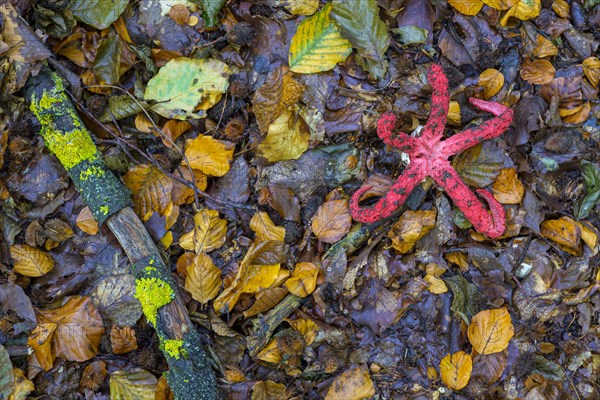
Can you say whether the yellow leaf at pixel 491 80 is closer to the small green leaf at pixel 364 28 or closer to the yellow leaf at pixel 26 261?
the small green leaf at pixel 364 28

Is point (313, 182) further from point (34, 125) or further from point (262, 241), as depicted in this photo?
point (34, 125)

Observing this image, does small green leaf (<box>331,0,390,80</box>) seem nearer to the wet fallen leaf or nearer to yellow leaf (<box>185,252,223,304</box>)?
yellow leaf (<box>185,252,223,304</box>)

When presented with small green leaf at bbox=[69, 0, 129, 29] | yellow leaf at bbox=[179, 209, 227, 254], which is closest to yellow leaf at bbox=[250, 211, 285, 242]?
yellow leaf at bbox=[179, 209, 227, 254]

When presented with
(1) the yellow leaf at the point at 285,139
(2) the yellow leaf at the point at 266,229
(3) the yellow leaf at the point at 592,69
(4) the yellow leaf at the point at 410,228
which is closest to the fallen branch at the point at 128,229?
(2) the yellow leaf at the point at 266,229

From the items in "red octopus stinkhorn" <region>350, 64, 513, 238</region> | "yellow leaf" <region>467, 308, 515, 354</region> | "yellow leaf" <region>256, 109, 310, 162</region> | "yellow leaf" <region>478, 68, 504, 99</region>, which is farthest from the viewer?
"yellow leaf" <region>478, 68, 504, 99</region>

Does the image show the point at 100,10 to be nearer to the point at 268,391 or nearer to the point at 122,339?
the point at 122,339

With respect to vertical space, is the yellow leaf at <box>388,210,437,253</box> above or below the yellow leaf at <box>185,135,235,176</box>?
below

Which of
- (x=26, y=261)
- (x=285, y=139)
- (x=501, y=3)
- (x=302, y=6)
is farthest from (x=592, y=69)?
(x=26, y=261)
